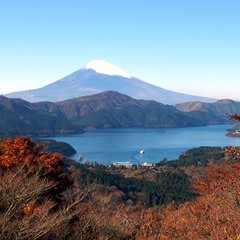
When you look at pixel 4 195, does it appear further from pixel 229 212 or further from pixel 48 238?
pixel 229 212

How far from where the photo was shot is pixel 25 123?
13238cm

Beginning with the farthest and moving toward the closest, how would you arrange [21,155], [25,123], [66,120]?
[66,120] → [25,123] → [21,155]

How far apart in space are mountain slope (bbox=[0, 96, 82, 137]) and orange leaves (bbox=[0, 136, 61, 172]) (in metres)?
104

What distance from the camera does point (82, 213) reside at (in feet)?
25.5

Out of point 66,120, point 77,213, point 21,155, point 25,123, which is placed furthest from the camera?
point 66,120

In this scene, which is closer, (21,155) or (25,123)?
(21,155)

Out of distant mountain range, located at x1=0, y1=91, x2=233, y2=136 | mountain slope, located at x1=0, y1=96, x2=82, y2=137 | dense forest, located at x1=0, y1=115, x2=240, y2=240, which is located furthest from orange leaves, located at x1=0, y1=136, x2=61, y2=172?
distant mountain range, located at x1=0, y1=91, x2=233, y2=136

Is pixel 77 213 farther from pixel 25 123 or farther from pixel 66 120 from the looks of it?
pixel 66 120

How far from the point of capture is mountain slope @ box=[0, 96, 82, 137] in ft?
392

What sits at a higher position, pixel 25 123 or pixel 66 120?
pixel 66 120

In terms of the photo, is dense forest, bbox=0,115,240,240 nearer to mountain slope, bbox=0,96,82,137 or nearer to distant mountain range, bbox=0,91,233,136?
mountain slope, bbox=0,96,82,137

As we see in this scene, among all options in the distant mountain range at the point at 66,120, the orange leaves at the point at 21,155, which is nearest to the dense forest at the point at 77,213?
the orange leaves at the point at 21,155

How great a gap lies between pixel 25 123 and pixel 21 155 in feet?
418

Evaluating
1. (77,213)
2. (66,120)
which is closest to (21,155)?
Result: (77,213)
